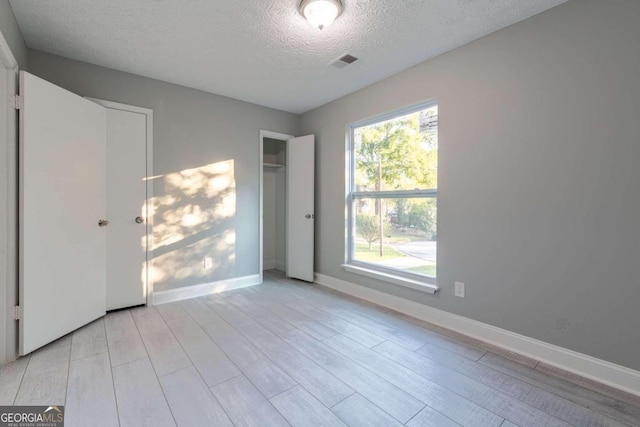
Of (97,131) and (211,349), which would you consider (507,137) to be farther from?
(97,131)

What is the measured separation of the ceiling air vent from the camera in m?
2.60

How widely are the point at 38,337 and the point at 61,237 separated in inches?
29.8

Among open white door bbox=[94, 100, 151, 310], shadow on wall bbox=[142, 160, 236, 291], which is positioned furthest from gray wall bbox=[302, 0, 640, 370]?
open white door bbox=[94, 100, 151, 310]

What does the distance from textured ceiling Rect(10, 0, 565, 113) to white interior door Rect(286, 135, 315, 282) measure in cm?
115

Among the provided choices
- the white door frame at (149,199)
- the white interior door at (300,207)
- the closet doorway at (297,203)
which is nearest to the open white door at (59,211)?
the white door frame at (149,199)

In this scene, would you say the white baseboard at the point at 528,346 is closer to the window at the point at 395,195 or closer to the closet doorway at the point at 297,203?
the window at the point at 395,195

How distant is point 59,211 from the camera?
7.39 feet

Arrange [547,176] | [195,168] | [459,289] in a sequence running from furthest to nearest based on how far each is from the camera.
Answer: [195,168], [459,289], [547,176]

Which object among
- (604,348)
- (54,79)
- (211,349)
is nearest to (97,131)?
(54,79)

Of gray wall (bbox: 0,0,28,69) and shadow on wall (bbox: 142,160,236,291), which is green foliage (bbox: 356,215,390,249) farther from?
gray wall (bbox: 0,0,28,69)

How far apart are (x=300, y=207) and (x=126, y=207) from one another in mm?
2108

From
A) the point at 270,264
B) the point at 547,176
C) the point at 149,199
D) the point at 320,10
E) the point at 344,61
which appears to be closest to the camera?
the point at 320,10

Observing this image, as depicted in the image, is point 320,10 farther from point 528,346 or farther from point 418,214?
point 528,346

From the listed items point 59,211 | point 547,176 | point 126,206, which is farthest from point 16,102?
point 547,176
